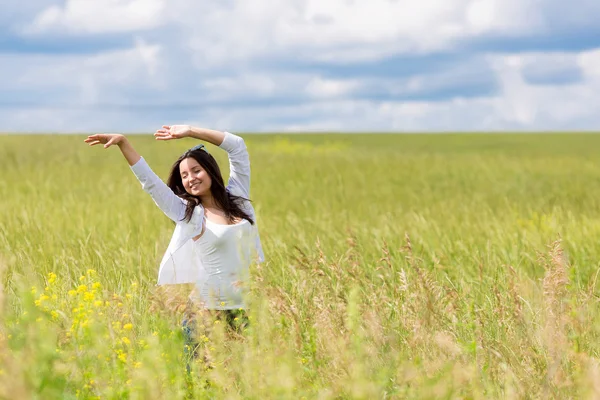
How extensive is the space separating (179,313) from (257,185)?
8.14 m

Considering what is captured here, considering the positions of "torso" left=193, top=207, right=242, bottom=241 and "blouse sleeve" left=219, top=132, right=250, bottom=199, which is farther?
"blouse sleeve" left=219, top=132, right=250, bottom=199

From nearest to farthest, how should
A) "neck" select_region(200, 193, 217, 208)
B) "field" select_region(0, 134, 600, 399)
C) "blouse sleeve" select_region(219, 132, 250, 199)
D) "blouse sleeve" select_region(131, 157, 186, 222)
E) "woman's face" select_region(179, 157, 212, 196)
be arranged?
"field" select_region(0, 134, 600, 399) < "blouse sleeve" select_region(131, 157, 186, 222) < "woman's face" select_region(179, 157, 212, 196) < "neck" select_region(200, 193, 217, 208) < "blouse sleeve" select_region(219, 132, 250, 199)

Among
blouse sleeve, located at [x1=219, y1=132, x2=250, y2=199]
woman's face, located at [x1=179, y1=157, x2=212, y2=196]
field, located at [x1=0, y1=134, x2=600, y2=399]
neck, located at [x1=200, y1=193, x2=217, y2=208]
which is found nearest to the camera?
field, located at [x1=0, y1=134, x2=600, y2=399]

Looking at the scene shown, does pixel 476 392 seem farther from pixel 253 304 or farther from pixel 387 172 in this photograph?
pixel 387 172

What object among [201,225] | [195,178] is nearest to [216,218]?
[201,225]

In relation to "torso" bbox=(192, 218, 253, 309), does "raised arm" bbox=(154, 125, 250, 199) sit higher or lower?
higher

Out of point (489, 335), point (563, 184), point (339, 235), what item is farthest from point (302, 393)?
point (563, 184)

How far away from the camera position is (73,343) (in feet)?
10.4

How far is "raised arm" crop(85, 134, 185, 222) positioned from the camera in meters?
4.09

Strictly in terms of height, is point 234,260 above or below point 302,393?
above

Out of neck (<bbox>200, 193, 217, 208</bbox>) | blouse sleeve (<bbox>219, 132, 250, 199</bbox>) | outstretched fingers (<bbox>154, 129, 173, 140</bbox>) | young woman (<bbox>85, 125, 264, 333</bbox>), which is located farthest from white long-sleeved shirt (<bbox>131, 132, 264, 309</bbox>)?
blouse sleeve (<bbox>219, 132, 250, 199</bbox>)

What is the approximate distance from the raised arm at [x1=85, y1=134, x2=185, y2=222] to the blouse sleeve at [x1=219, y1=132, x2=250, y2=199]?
49cm

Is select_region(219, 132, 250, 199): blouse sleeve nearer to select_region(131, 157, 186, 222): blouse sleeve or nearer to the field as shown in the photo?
select_region(131, 157, 186, 222): blouse sleeve

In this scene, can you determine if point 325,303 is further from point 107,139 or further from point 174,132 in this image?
point 107,139
